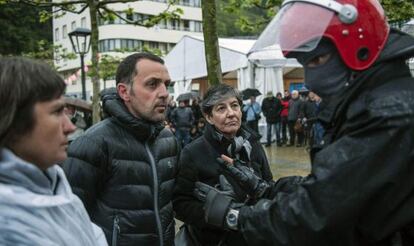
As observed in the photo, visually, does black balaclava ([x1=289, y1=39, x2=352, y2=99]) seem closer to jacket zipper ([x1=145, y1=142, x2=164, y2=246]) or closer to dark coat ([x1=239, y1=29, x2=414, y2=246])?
dark coat ([x1=239, y1=29, x2=414, y2=246])

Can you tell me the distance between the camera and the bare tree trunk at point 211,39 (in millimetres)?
5617

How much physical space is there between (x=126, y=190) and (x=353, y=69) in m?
1.35

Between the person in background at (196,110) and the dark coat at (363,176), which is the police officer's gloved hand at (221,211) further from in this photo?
the person in background at (196,110)

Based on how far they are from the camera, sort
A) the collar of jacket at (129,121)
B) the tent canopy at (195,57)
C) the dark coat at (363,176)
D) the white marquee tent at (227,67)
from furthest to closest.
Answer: the tent canopy at (195,57) < the white marquee tent at (227,67) < the collar of jacket at (129,121) < the dark coat at (363,176)

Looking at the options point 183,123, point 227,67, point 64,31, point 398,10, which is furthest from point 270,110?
point 64,31

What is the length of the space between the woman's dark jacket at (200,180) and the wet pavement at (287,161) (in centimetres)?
649

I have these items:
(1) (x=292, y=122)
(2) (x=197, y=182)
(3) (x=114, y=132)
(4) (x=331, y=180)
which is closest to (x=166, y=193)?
(2) (x=197, y=182)

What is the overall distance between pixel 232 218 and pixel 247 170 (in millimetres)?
533

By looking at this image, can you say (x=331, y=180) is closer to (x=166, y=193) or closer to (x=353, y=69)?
(x=353, y=69)

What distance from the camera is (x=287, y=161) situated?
12062 mm

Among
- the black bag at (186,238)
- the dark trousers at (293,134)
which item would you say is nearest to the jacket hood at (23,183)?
the black bag at (186,238)

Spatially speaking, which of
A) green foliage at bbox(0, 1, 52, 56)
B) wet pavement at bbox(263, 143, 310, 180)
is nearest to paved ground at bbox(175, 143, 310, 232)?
wet pavement at bbox(263, 143, 310, 180)

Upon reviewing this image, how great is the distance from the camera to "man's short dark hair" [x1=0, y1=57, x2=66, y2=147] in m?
1.54

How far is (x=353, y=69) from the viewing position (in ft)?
6.28
